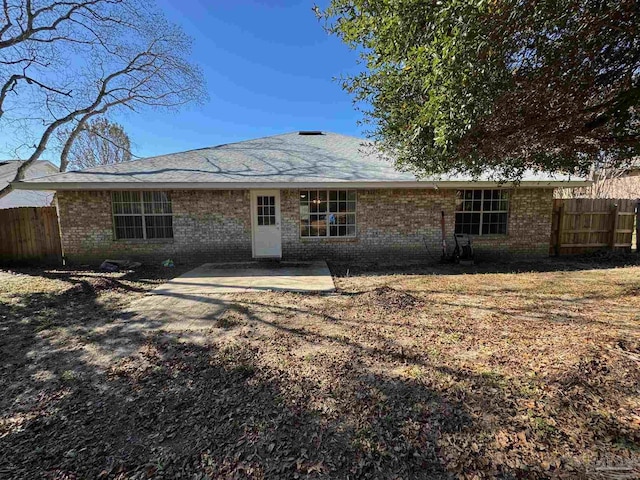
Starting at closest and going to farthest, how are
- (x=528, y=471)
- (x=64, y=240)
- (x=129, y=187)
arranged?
(x=528, y=471), (x=129, y=187), (x=64, y=240)

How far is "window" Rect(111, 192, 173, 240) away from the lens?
372 inches

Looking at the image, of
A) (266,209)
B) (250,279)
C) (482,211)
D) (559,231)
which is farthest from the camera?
(559,231)

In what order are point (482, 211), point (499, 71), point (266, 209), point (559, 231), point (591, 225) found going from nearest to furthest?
point (499, 71)
point (266, 209)
point (482, 211)
point (559, 231)
point (591, 225)

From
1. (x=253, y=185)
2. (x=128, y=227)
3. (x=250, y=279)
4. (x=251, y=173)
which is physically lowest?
(x=250, y=279)

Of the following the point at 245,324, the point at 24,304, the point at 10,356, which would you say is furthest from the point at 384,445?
the point at 24,304

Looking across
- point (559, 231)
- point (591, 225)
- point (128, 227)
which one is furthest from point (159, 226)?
point (591, 225)

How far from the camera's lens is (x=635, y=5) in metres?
3.20

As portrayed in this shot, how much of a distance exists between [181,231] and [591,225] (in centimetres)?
1350

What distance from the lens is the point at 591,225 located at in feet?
34.3

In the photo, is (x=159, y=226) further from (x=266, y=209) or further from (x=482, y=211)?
(x=482, y=211)

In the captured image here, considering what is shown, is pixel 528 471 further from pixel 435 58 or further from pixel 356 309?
pixel 435 58

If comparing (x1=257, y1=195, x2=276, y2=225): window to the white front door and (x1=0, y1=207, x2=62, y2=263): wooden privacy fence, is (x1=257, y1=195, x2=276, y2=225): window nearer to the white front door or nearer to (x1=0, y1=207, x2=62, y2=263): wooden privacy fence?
the white front door

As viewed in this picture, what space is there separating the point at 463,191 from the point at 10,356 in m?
10.8

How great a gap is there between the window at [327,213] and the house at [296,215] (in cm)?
3
